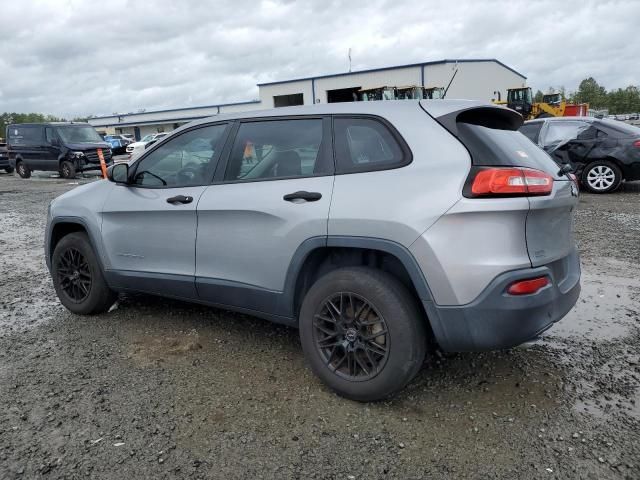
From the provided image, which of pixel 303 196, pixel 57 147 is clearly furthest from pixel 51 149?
pixel 303 196

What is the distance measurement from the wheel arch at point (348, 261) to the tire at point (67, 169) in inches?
673

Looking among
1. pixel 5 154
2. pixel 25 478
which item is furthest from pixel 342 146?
pixel 5 154

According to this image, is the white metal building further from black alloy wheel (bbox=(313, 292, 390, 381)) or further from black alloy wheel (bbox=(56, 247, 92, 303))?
black alloy wheel (bbox=(313, 292, 390, 381))

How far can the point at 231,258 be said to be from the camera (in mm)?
3385

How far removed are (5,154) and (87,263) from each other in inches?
872

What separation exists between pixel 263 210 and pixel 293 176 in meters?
0.28

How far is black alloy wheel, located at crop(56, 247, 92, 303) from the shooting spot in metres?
4.35

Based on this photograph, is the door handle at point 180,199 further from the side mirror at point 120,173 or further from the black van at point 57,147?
the black van at point 57,147

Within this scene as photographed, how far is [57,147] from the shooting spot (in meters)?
18.1

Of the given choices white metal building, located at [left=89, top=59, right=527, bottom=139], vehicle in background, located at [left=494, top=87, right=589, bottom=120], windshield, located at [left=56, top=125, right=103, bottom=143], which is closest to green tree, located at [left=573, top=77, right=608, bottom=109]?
white metal building, located at [left=89, top=59, right=527, bottom=139]

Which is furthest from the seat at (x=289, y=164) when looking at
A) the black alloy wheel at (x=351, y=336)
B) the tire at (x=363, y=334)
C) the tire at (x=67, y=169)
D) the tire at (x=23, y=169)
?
the tire at (x=23, y=169)

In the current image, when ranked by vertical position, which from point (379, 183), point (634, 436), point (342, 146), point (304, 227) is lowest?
point (634, 436)

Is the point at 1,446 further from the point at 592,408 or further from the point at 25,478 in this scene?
the point at 592,408

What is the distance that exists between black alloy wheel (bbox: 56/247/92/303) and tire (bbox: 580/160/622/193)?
9558mm
